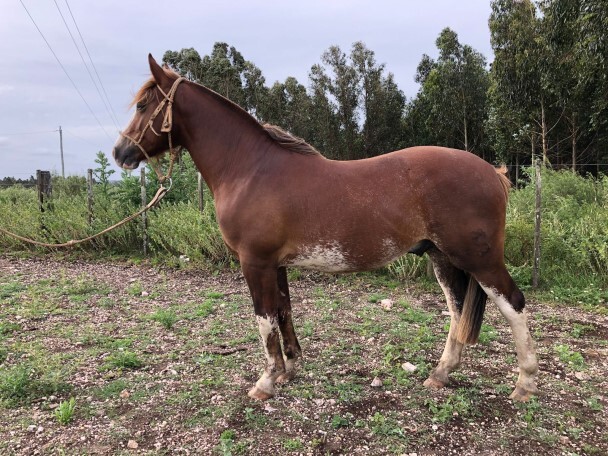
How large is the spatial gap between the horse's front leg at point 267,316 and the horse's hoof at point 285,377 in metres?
0.05

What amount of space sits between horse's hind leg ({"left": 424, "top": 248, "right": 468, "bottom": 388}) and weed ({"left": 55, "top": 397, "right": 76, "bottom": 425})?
8.40ft

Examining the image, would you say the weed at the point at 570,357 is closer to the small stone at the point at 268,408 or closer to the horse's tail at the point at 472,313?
the horse's tail at the point at 472,313

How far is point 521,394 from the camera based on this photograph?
117 inches

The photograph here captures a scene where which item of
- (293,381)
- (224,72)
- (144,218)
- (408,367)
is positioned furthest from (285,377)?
(224,72)

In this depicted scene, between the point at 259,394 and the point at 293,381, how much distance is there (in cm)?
36

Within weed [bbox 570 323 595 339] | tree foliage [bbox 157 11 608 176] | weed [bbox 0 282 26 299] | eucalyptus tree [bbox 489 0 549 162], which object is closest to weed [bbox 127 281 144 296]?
weed [bbox 0 282 26 299]

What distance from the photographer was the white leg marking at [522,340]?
111 inches

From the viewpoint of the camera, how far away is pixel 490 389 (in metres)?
3.13

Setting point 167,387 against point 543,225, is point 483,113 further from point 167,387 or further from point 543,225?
point 167,387

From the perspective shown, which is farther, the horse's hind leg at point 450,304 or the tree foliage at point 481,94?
the tree foliage at point 481,94

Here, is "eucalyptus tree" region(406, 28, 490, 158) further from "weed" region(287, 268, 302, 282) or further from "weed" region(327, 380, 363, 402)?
"weed" region(327, 380, 363, 402)

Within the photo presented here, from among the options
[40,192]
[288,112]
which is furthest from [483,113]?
[40,192]

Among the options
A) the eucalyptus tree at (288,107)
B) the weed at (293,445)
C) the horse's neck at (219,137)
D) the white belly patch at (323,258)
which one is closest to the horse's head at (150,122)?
the horse's neck at (219,137)

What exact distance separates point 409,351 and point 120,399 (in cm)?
249
